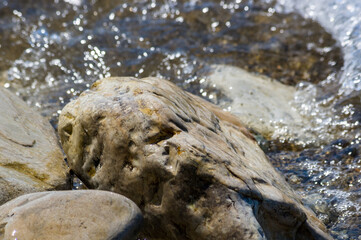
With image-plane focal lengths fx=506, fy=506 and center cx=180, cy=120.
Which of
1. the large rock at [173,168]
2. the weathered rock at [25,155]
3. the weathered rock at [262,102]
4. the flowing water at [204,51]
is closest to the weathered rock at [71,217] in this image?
the large rock at [173,168]

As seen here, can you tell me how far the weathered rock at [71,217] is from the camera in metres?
2.76

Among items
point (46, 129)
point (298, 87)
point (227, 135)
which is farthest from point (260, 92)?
point (46, 129)

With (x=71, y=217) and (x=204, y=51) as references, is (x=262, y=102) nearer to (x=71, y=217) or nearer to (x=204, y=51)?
(x=204, y=51)

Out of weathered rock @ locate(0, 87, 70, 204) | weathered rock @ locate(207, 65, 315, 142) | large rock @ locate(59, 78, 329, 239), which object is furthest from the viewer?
weathered rock @ locate(207, 65, 315, 142)

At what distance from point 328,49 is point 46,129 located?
4.17 meters

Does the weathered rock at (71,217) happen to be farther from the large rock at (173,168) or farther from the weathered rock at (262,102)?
the weathered rock at (262,102)

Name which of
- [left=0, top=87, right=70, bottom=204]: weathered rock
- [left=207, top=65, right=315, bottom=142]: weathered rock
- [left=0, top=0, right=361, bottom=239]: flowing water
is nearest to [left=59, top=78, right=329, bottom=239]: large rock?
[left=0, top=87, right=70, bottom=204]: weathered rock

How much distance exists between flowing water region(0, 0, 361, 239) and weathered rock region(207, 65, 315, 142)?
0.12m

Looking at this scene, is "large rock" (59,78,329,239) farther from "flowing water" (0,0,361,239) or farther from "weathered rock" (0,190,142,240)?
"flowing water" (0,0,361,239)

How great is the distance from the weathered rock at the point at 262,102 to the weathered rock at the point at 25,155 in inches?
83.0

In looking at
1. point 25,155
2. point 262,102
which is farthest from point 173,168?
point 262,102

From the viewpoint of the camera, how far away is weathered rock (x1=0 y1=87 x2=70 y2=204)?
346 cm

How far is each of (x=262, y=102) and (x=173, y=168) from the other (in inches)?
116

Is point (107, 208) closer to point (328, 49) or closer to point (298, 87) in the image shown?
point (298, 87)
